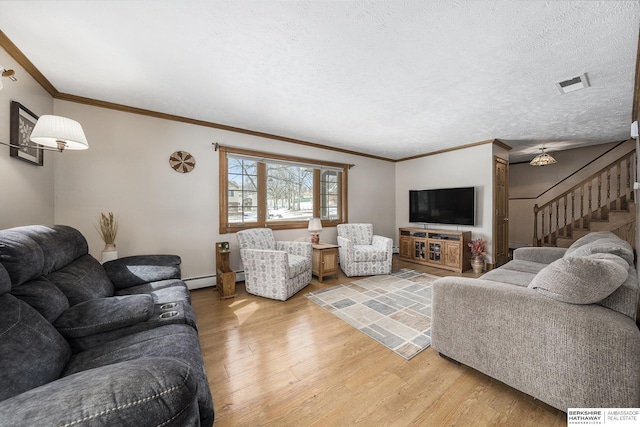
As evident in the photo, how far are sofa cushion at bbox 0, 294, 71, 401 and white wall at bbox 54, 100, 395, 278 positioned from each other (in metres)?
2.20

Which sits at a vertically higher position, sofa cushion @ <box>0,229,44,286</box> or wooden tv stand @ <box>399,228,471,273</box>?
sofa cushion @ <box>0,229,44,286</box>

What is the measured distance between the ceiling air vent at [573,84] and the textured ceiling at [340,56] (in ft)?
0.24

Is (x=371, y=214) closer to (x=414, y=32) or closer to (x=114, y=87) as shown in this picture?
(x=414, y=32)

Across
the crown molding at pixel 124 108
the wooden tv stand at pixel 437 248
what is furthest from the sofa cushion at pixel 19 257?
the wooden tv stand at pixel 437 248

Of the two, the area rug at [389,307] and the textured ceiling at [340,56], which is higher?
the textured ceiling at [340,56]

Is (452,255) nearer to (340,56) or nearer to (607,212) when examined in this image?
(607,212)

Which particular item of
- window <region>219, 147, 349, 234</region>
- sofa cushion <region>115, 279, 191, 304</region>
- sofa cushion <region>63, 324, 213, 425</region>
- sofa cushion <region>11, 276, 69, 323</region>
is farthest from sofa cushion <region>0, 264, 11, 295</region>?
window <region>219, 147, 349, 234</region>

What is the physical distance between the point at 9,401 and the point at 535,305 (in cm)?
217

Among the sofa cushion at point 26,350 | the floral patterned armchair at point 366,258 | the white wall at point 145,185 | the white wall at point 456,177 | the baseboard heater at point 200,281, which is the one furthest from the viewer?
the white wall at point 456,177

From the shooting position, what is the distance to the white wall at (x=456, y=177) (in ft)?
14.1

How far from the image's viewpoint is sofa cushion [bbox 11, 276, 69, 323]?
Result: 114cm

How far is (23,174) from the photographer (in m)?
2.03

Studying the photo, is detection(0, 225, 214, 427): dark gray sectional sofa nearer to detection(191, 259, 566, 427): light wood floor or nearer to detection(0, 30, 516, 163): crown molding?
detection(191, 259, 566, 427): light wood floor

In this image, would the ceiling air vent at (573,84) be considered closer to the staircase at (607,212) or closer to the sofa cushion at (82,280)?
the staircase at (607,212)
